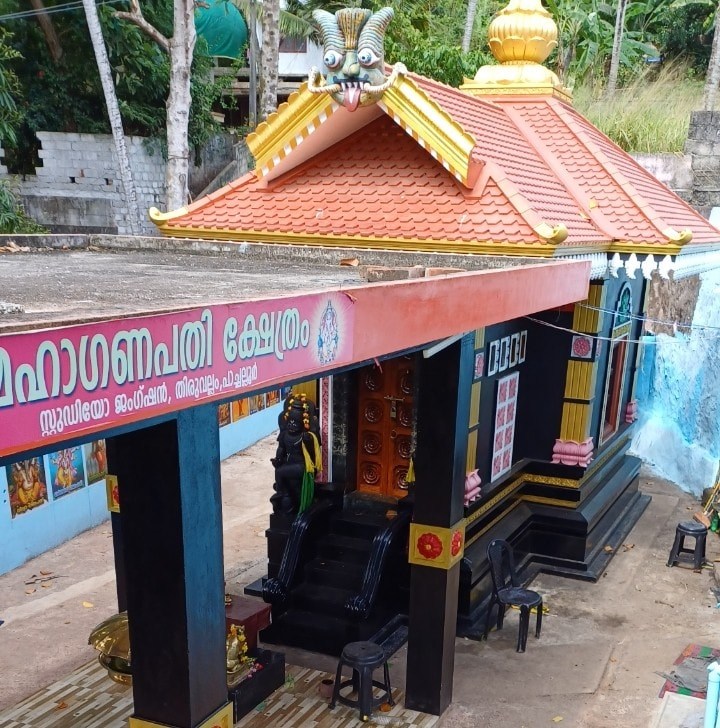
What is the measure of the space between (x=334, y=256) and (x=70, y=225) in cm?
1113

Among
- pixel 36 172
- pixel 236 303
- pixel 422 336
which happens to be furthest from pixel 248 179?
pixel 36 172

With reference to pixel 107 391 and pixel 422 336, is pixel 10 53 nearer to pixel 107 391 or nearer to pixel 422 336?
pixel 422 336

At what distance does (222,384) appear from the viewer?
2.84 meters

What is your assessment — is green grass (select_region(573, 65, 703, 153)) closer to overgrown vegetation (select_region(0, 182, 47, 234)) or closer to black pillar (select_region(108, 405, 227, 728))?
overgrown vegetation (select_region(0, 182, 47, 234))

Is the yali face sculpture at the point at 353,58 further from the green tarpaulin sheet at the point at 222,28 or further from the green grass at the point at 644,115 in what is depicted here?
the green tarpaulin sheet at the point at 222,28

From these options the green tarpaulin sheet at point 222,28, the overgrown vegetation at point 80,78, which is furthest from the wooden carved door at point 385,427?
the green tarpaulin sheet at point 222,28

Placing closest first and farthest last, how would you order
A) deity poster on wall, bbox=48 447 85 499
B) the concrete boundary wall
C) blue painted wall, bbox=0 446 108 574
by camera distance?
blue painted wall, bbox=0 446 108 574, deity poster on wall, bbox=48 447 85 499, the concrete boundary wall

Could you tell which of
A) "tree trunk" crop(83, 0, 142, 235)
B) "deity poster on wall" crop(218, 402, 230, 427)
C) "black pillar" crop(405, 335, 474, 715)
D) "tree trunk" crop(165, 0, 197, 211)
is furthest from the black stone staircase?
"tree trunk" crop(83, 0, 142, 235)

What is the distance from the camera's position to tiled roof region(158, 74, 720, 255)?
8195mm

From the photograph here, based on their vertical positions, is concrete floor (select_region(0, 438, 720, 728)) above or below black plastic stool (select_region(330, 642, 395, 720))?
below

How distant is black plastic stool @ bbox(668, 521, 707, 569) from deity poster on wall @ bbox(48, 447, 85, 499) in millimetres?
8146

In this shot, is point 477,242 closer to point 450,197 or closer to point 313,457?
point 450,197

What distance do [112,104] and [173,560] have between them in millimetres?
12497

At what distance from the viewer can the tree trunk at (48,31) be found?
16.4 m
